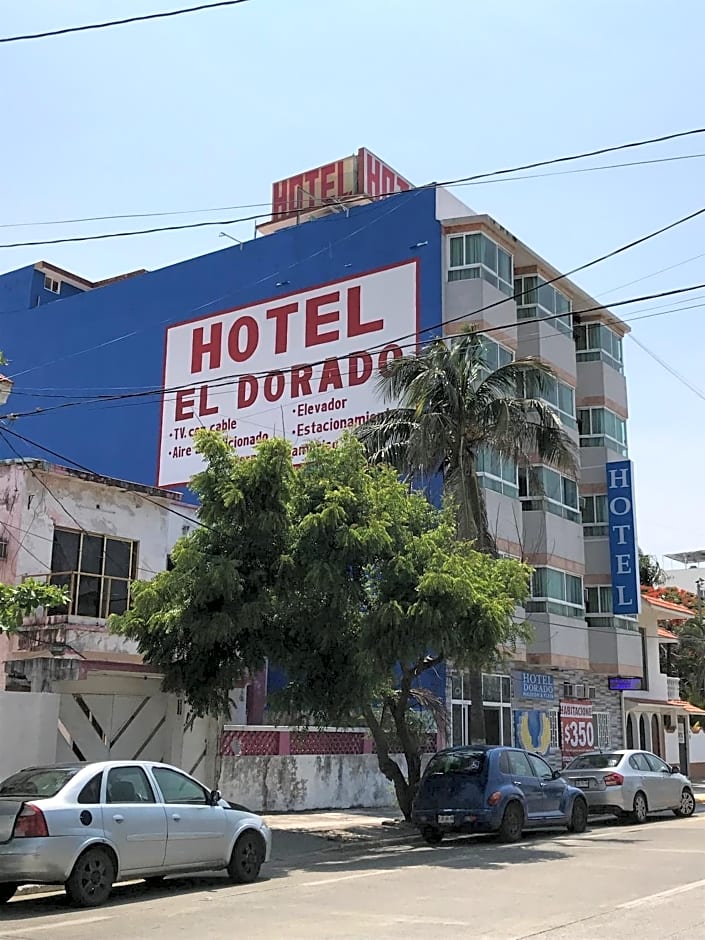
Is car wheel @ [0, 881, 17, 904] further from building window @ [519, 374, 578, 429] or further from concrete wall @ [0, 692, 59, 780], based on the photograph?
building window @ [519, 374, 578, 429]

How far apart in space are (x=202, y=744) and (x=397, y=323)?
1681cm

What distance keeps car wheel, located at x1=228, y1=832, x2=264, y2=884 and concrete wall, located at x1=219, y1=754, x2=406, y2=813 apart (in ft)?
27.2

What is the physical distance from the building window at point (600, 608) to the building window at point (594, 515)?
6.16ft

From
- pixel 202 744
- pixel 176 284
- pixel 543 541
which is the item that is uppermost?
pixel 176 284

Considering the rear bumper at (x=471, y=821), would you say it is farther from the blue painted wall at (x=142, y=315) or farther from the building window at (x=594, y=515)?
the building window at (x=594, y=515)

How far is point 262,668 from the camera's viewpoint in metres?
17.7

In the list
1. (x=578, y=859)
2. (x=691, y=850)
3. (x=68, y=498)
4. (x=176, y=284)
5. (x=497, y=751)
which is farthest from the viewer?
(x=176, y=284)

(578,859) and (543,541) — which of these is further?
(543,541)

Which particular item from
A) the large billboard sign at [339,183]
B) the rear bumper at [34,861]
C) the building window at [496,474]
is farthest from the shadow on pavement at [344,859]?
the large billboard sign at [339,183]

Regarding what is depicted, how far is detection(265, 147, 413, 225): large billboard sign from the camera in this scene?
39406 mm

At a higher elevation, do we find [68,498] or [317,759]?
[68,498]

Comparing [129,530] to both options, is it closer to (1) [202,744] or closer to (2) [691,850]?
(1) [202,744]

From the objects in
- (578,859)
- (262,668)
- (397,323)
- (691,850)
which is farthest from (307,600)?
(397,323)

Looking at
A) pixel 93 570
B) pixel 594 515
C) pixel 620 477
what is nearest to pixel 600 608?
pixel 594 515
